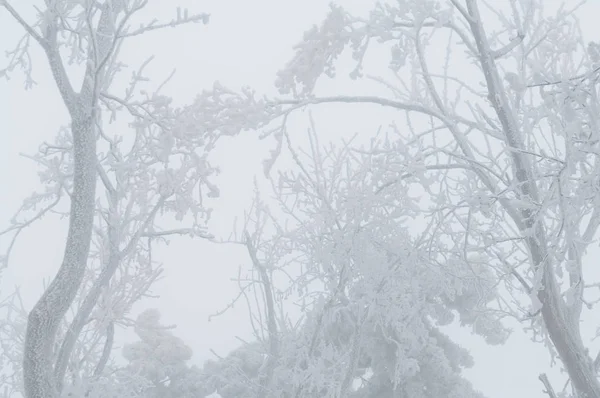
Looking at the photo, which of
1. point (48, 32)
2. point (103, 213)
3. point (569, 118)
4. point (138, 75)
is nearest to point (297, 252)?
point (103, 213)

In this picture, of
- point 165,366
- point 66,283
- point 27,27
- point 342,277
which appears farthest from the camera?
point 165,366

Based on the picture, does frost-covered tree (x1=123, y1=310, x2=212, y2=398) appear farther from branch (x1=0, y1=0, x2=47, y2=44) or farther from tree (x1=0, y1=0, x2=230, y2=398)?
branch (x1=0, y1=0, x2=47, y2=44)

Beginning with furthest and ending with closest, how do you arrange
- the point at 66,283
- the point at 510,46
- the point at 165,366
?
the point at 165,366, the point at 66,283, the point at 510,46

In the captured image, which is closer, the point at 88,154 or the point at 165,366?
the point at 88,154

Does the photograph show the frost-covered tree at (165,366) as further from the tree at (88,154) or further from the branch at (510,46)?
the branch at (510,46)

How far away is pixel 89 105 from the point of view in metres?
5.47

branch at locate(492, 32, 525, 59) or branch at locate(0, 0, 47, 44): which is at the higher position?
branch at locate(0, 0, 47, 44)

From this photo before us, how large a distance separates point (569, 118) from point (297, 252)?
7.80 metres

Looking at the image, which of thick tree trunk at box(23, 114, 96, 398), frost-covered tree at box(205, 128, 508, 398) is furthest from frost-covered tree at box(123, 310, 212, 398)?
thick tree trunk at box(23, 114, 96, 398)

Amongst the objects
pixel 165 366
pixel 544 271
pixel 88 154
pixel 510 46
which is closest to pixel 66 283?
pixel 88 154

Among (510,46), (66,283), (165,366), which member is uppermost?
(510,46)

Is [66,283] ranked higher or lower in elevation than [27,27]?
lower

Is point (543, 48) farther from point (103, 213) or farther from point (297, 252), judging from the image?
point (103, 213)

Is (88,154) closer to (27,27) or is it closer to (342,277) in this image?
(27,27)
